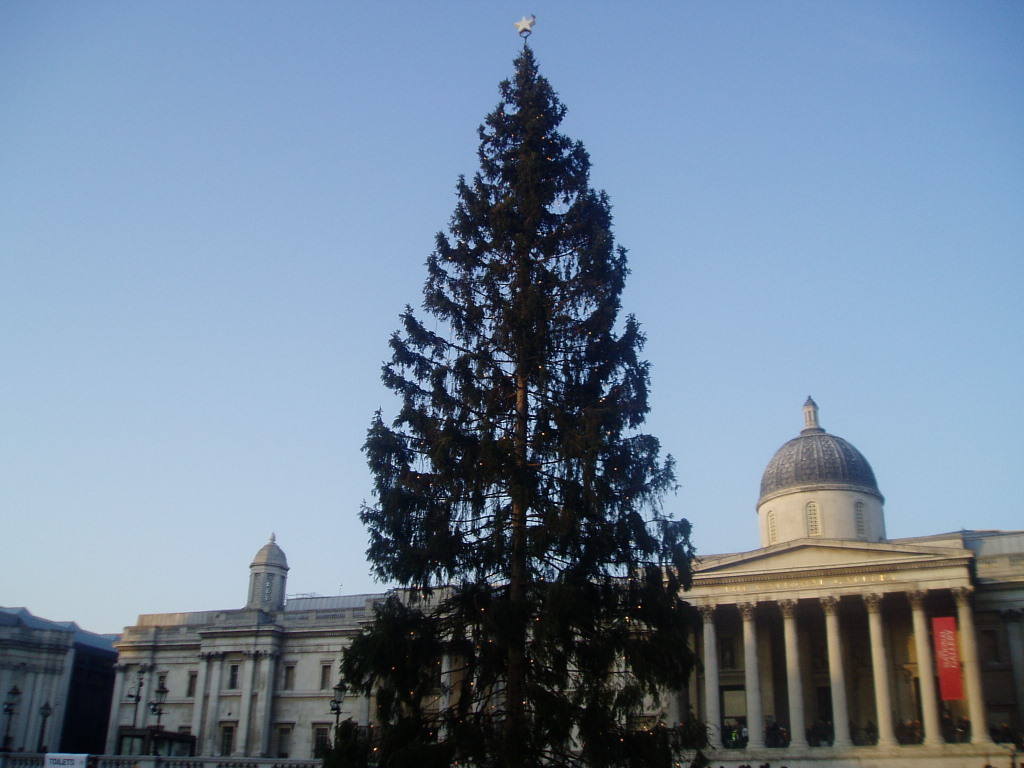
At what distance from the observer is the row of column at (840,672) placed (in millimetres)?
43750

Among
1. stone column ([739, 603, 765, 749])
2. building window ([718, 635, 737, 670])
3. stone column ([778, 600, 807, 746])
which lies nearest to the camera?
stone column ([778, 600, 807, 746])

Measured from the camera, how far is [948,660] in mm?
42812

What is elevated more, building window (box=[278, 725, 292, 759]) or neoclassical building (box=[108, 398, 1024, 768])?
neoclassical building (box=[108, 398, 1024, 768])

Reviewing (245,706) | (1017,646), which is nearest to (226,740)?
(245,706)

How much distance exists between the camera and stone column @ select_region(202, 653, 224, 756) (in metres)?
61.0

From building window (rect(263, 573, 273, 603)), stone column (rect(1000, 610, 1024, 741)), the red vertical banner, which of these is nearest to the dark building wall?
building window (rect(263, 573, 273, 603))

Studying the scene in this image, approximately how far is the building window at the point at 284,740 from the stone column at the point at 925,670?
3475 cm

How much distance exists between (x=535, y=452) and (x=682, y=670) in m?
5.51

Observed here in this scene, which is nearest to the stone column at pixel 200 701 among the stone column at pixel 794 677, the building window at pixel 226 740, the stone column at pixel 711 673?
the building window at pixel 226 740

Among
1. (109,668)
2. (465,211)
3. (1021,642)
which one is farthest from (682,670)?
(109,668)

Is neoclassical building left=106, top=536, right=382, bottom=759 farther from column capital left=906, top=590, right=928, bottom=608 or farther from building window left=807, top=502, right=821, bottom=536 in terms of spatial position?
column capital left=906, top=590, right=928, bottom=608

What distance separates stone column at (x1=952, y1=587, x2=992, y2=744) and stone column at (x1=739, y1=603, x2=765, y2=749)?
862 centimetres

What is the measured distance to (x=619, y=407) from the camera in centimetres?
2358

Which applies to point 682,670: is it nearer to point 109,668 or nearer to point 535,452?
point 535,452
